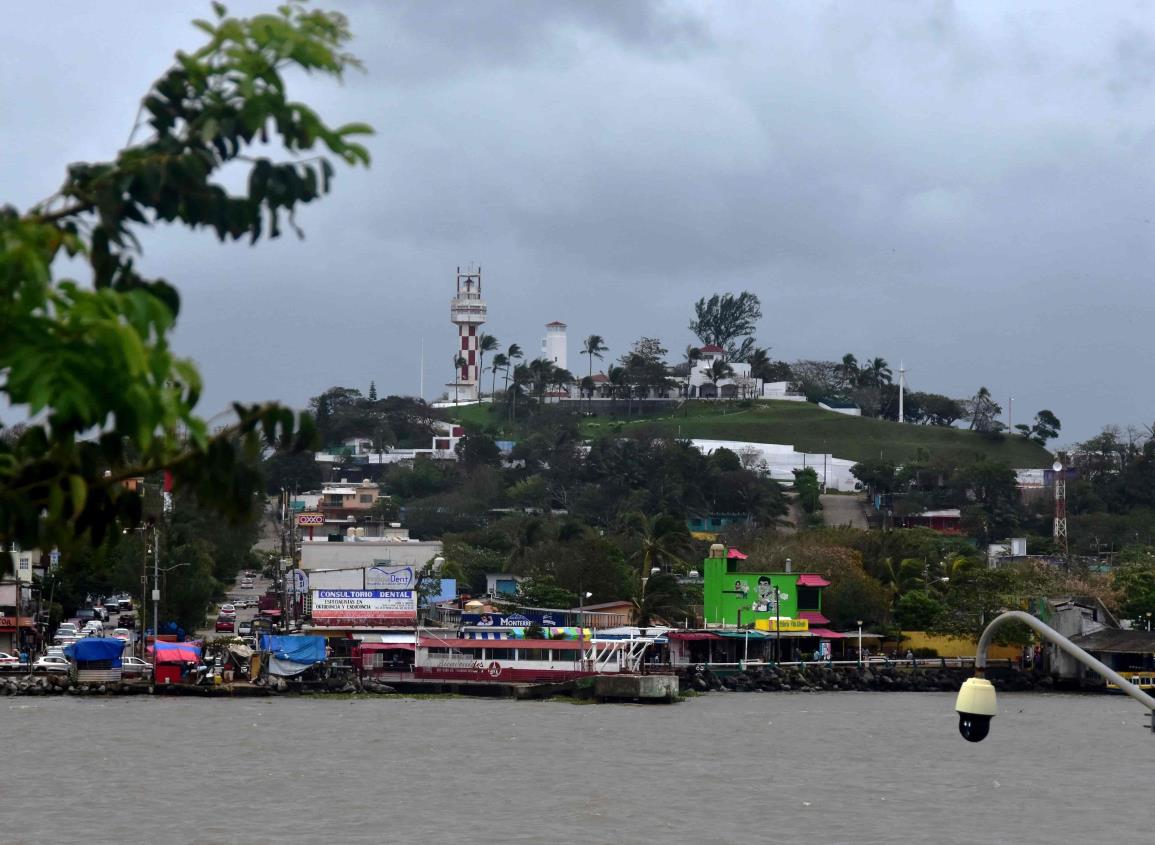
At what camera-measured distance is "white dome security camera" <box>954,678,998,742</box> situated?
424 inches

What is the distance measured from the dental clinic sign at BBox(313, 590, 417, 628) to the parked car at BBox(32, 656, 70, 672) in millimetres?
→ 11394

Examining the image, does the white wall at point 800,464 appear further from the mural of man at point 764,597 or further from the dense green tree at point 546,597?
the mural of man at point 764,597

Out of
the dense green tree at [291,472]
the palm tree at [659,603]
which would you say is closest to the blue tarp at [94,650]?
the palm tree at [659,603]

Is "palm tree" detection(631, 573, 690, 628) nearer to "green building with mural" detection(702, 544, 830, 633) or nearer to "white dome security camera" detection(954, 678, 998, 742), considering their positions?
"green building with mural" detection(702, 544, 830, 633)

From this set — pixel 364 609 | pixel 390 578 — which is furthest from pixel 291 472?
pixel 364 609

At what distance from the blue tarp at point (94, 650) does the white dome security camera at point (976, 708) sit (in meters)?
65.2

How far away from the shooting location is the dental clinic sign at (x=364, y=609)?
81.1 metres

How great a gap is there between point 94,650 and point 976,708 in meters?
65.6

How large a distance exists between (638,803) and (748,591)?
163ft

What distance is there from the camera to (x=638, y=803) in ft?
131

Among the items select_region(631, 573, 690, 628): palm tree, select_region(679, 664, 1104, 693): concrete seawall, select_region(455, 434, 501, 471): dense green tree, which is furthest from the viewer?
select_region(455, 434, 501, 471): dense green tree

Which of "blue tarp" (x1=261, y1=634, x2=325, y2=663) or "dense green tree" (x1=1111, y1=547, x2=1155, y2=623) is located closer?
"blue tarp" (x1=261, y1=634, x2=325, y2=663)

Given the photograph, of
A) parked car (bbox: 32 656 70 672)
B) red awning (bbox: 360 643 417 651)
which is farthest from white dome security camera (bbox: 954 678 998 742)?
red awning (bbox: 360 643 417 651)

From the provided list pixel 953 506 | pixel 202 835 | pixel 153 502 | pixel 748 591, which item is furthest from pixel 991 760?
pixel 953 506
